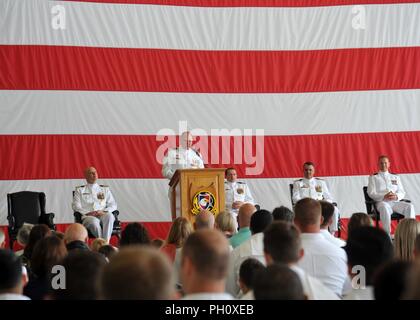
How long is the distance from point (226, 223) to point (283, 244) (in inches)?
107

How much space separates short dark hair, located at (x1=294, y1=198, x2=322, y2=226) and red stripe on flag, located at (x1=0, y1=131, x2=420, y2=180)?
519 cm

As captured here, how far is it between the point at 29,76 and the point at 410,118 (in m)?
4.52

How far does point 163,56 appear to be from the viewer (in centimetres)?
923

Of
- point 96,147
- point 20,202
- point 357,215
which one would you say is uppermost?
point 96,147

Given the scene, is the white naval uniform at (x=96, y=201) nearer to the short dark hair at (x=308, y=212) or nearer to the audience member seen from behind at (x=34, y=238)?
the audience member seen from behind at (x=34, y=238)

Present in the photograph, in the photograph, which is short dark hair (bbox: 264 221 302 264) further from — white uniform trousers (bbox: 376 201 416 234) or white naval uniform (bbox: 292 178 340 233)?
white naval uniform (bbox: 292 178 340 233)

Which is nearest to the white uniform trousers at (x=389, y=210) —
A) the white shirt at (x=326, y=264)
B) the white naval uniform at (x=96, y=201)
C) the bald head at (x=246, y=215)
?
the white naval uniform at (x=96, y=201)

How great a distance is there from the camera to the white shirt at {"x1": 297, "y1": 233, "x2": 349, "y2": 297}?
3713 mm

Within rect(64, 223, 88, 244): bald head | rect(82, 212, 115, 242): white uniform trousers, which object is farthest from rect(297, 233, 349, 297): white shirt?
rect(82, 212, 115, 242): white uniform trousers

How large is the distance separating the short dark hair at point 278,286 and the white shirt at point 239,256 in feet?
6.34

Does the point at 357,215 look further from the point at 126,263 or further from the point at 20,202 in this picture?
the point at 20,202

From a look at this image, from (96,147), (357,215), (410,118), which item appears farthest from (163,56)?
(357,215)

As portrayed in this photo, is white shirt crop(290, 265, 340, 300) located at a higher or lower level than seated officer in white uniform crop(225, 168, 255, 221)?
lower

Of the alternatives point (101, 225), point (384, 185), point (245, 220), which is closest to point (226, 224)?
point (245, 220)
